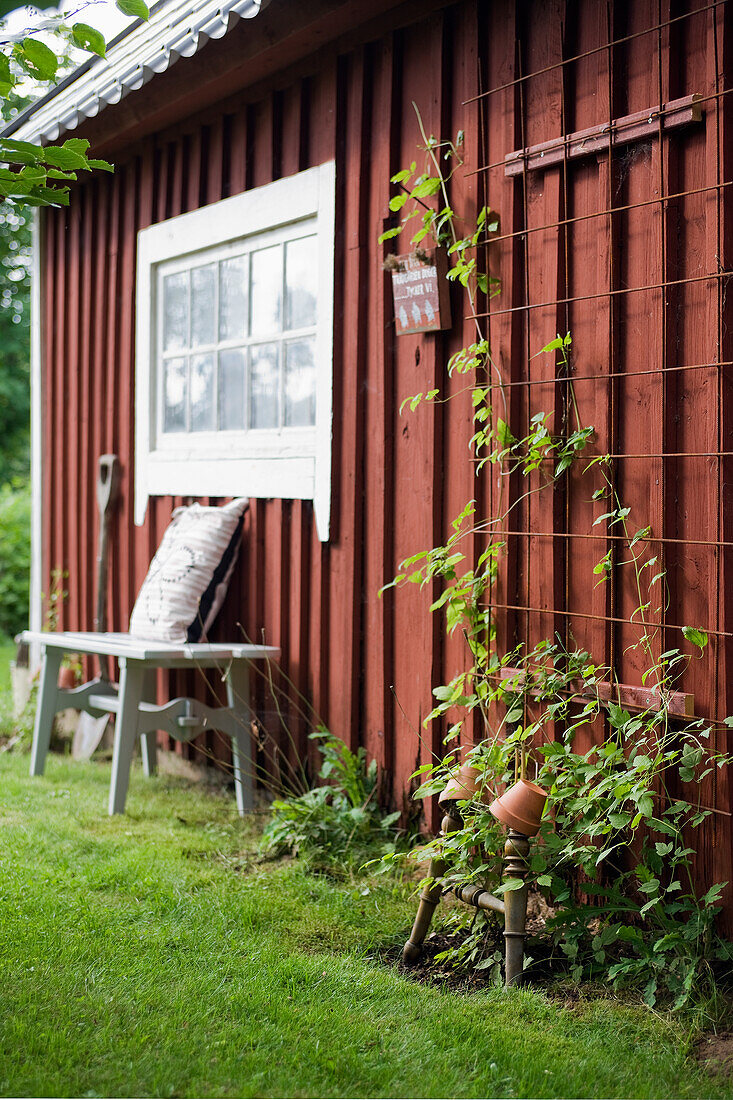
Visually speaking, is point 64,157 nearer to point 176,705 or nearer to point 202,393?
point 176,705

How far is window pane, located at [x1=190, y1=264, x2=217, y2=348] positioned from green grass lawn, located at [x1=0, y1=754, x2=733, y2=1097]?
8.83 feet

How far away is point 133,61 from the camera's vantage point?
15.2ft

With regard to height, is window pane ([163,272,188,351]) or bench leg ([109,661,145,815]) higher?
window pane ([163,272,188,351])

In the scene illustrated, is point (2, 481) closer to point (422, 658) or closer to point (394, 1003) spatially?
point (422, 658)

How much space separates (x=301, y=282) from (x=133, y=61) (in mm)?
1158

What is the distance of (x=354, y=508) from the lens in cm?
439

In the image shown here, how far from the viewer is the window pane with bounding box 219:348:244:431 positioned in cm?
519

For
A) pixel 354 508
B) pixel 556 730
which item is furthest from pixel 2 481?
pixel 556 730

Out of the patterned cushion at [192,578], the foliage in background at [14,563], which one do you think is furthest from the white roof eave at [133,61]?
the foliage in background at [14,563]

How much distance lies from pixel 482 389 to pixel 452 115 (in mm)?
1045

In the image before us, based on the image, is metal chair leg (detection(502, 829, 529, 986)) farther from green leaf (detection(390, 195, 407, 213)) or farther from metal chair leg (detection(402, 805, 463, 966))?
green leaf (detection(390, 195, 407, 213))

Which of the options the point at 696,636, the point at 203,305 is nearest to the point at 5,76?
the point at 696,636

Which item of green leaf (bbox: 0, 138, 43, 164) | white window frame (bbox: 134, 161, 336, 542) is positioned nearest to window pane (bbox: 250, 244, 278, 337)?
white window frame (bbox: 134, 161, 336, 542)

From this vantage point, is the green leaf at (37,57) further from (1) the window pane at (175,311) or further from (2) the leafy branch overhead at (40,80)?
(1) the window pane at (175,311)
